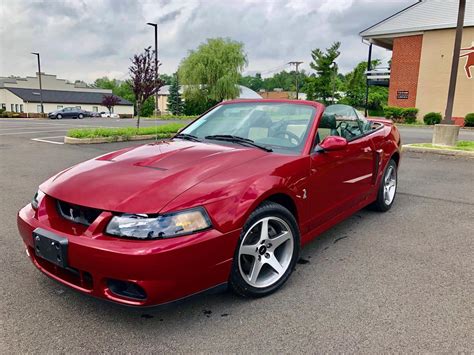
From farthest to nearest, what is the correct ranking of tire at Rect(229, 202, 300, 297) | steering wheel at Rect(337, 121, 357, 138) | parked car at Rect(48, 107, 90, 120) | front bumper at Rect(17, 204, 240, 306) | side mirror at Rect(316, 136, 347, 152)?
parked car at Rect(48, 107, 90, 120) → steering wheel at Rect(337, 121, 357, 138) → side mirror at Rect(316, 136, 347, 152) → tire at Rect(229, 202, 300, 297) → front bumper at Rect(17, 204, 240, 306)

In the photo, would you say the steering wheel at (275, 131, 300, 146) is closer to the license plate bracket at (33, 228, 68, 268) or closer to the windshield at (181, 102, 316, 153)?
the windshield at (181, 102, 316, 153)

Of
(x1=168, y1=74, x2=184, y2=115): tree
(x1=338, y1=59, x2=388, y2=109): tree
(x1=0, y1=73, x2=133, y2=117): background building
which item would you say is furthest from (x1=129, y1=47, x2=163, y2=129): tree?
(x1=0, y1=73, x2=133, y2=117): background building

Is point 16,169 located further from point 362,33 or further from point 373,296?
point 362,33

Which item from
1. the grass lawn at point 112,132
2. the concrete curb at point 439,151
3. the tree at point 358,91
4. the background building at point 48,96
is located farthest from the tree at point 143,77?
the background building at point 48,96

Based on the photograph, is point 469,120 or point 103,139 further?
point 469,120

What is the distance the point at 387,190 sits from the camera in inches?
198

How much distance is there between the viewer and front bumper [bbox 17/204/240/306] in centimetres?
207

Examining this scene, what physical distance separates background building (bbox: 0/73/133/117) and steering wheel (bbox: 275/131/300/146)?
60.4 meters

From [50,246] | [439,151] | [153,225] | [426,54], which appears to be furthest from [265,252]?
[426,54]

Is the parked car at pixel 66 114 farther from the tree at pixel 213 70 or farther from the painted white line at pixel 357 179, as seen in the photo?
the painted white line at pixel 357 179

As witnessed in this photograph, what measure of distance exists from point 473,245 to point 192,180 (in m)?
3.17

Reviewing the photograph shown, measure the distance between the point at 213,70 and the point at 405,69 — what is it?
1741 cm

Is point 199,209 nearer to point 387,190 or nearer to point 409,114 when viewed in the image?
point 387,190

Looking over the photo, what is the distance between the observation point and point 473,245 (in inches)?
151
